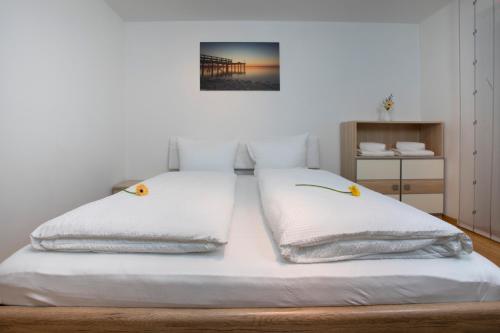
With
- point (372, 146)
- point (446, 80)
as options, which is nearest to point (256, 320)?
point (372, 146)

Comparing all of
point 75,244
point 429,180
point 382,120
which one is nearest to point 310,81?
point 382,120

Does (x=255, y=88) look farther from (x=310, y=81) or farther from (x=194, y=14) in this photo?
(x=194, y=14)

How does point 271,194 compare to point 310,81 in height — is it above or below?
below

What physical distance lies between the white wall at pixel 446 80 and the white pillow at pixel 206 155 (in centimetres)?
216

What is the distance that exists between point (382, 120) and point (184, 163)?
215 cm

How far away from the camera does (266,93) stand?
3.27 m

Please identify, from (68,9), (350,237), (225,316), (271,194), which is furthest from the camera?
(68,9)

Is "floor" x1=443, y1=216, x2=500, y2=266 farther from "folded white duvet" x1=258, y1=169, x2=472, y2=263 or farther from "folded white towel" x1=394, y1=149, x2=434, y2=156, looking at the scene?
"folded white duvet" x1=258, y1=169, x2=472, y2=263

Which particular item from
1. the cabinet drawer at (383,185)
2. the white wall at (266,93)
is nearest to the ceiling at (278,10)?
the white wall at (266,93)

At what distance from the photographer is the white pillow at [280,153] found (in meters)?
2.91

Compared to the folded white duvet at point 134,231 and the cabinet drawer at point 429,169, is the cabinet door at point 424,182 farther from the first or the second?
the folded white duvet at point 134,231

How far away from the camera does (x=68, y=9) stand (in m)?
2.27

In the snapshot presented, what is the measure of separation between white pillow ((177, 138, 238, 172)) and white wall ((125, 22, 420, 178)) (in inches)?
10.3

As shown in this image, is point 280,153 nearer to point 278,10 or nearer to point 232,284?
point 278,10
